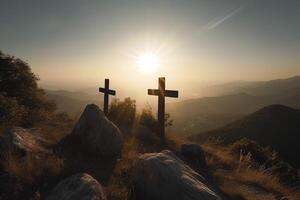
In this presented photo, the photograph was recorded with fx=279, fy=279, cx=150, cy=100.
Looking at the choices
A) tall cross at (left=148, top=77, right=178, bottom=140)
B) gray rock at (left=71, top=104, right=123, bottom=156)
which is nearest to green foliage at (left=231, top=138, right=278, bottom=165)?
tall cross at (left=148, top=77, right=178, bottom=140)

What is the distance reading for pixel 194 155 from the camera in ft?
37.7

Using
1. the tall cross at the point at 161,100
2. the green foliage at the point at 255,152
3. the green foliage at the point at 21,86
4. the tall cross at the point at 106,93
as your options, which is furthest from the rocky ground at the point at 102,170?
the green foliage at the point at 21,86

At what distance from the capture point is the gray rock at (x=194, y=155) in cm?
1129

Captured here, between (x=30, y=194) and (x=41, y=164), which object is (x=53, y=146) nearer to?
(x=41, y=164)

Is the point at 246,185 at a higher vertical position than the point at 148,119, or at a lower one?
lower

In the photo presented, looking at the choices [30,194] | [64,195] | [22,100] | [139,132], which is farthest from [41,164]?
[22,100]

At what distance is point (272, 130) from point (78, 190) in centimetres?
11716

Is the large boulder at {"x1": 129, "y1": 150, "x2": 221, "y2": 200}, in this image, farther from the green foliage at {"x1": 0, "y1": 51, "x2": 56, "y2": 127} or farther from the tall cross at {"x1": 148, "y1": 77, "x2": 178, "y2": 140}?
the green foliage at {"x1": 0, "y1": 51, "x2": 56, "y2": 127}

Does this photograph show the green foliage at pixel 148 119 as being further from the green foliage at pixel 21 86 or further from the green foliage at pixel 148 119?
the green foliage at pixel 21 86

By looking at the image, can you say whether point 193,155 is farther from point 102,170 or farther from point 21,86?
point 21,86

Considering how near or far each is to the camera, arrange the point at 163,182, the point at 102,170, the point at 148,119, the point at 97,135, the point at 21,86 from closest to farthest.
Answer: the point at 163,182 < the point at 102,170 < the point at 97,135 < the point at 148,119 < the point at 21,86

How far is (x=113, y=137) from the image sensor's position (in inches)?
383

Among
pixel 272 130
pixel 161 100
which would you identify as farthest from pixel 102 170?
pixel 272 130

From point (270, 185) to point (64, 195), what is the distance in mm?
7832
